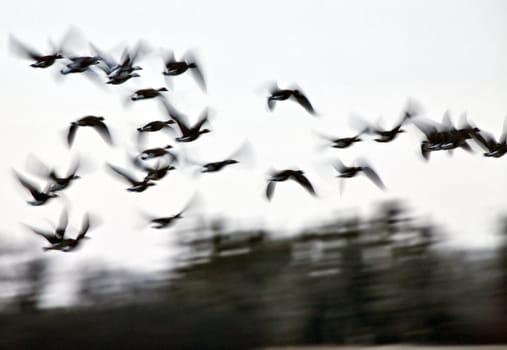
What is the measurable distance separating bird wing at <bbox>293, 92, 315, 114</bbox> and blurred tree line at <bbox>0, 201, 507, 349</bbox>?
9.50 meters

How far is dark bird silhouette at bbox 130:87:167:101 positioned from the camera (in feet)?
40.4

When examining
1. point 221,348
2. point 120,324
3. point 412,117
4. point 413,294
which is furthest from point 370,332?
point 412,117

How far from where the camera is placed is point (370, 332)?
2286 cm

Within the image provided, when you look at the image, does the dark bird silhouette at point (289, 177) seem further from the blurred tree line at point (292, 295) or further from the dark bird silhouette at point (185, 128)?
the blurred tree line at point (292, 295)

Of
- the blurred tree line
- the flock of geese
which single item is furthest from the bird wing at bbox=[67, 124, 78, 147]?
the blurred tree line

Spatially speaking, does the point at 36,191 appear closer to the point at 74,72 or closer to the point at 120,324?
the point at 74,72

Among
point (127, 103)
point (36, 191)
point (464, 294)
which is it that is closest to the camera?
point (127, 103)

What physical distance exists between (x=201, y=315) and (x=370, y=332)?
2.81m

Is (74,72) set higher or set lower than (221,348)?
higher

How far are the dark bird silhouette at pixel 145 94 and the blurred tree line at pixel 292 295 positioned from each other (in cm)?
953

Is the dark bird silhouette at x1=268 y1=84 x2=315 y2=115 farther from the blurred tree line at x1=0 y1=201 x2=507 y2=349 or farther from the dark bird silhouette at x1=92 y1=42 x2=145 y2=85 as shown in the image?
the blurred tree line at x1=0 y1=201 x2=507 y2=349

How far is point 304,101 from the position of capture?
41.9 feet

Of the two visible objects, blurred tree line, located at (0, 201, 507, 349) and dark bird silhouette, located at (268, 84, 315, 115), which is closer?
dark bird silhouette, located at (268, 84, 315, 115)

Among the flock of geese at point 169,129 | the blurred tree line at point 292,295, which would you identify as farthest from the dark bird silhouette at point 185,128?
the blurred tree line at point 292,295
